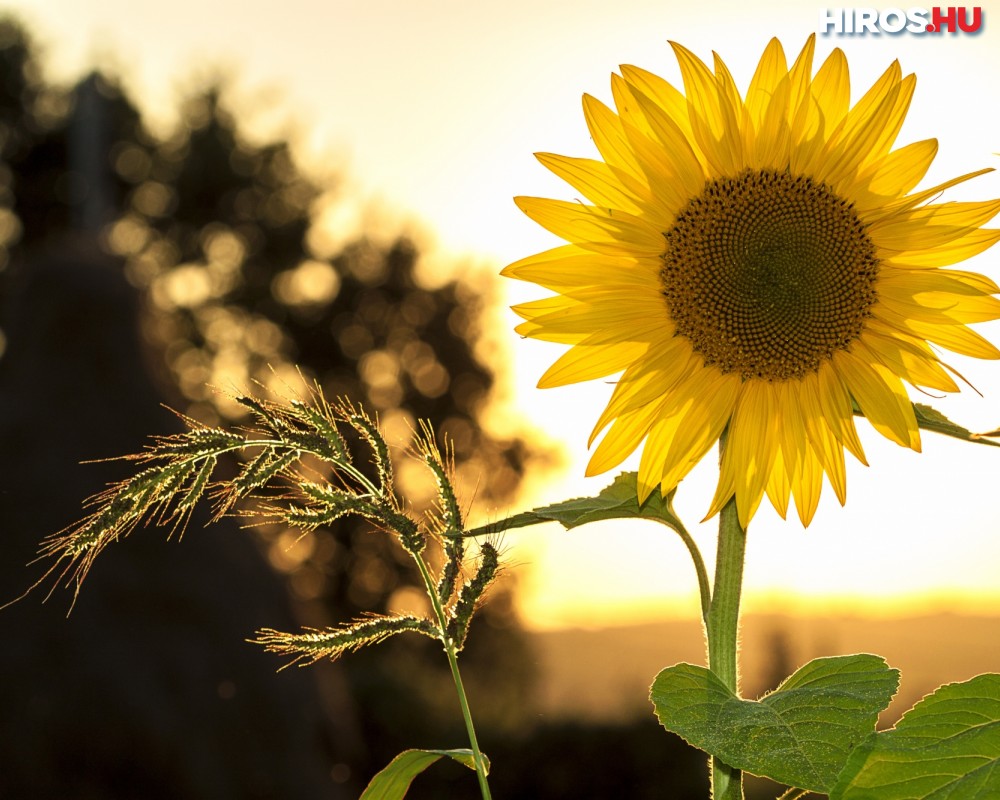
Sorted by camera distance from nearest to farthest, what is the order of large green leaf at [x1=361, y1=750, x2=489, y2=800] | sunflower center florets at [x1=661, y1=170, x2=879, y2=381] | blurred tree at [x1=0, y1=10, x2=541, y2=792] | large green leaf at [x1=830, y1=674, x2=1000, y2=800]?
large green leaf at [x1=830, y1=674, x2=1000, y2=800]
large green leaf at [x1=361, y1=750, x2=489, y2=800]
sunflower center florets at [x1=661, y1=170, x2=879, y2=381]
blurred tree at [x1=0, y1=10, x2=541, y2=792]

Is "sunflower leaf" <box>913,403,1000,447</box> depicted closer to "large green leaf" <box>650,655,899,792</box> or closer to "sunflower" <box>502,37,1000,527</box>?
"sunflower" <box>502,37,1000,527</box>

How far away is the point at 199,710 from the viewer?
10.8 metres

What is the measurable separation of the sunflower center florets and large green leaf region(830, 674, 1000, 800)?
696 millimetres

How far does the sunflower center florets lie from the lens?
6.31 feet

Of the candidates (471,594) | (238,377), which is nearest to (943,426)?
(471,594)

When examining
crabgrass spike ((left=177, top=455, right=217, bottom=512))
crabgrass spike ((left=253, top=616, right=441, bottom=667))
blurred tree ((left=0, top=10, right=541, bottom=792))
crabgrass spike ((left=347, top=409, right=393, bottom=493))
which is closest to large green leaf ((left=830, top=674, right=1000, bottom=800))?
crabgrass spike ((left=253, top=616, right=441, bottom=667))

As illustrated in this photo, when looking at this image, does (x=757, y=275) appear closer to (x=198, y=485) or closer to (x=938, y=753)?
(x=938, y=753)

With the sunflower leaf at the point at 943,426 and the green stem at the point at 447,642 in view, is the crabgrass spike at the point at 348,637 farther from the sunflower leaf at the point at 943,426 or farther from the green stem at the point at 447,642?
the sunflower leaf at the point at 943,426

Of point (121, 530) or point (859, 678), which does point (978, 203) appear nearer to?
point (859, 678)

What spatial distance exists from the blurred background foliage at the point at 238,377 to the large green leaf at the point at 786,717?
756cm

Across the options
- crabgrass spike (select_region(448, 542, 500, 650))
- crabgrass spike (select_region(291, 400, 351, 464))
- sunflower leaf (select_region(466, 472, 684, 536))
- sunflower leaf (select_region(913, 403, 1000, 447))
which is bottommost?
crabgrass spike (select_region(448, 542, 500, 650))

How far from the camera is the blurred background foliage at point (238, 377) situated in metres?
10.8

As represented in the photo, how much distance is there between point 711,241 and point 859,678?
74cm

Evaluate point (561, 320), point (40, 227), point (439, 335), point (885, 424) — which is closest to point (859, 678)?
point (885, 424)
